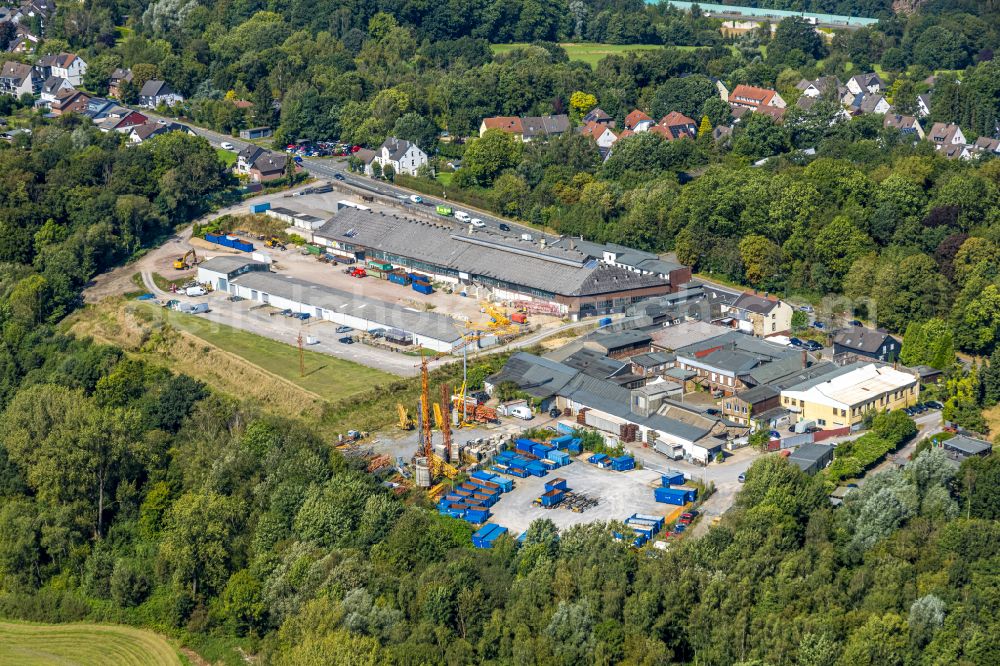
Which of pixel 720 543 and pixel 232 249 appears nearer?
pixel 720 543

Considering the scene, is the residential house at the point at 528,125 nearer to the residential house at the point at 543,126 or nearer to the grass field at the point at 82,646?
the residential house at the point at 543,126

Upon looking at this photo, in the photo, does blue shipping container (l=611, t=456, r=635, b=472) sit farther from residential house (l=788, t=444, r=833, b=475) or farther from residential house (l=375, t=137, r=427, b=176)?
residential house (l=375, t=137, r=427, b=176)

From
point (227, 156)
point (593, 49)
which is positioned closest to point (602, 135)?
point (227, 156)

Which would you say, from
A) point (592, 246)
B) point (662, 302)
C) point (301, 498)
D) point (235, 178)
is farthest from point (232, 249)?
point (301, 498)

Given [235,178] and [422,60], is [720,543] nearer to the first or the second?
[235,178]

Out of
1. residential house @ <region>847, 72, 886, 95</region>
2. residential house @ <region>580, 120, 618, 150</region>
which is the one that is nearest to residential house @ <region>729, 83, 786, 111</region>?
residential house @ <region>847, 72, 886, 95</region>

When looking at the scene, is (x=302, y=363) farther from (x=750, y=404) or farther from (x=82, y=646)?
(x=750, y=404)
